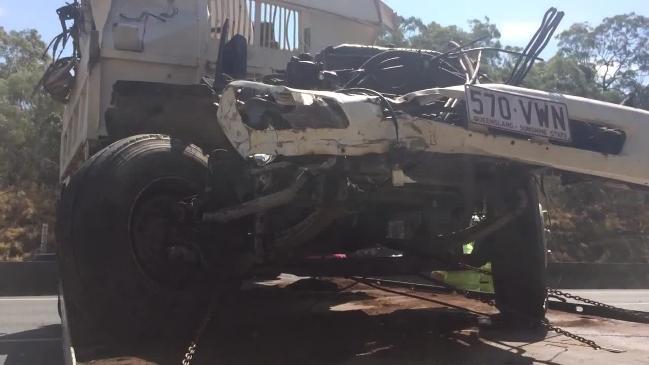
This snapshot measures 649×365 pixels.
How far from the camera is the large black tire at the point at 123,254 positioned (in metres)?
3.72

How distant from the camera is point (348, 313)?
214 inches

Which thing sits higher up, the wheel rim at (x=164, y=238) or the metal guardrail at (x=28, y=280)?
the wheel rim at (x=164, y=238)

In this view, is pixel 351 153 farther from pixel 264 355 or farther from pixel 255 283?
pixel 255 283

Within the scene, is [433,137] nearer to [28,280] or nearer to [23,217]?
[28,280]

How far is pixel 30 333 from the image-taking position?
7324 millimetres

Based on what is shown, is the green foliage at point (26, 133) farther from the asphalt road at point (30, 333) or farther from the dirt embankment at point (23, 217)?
the asphalt road at point (30, 333)

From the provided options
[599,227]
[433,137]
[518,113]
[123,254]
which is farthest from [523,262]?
[599,227]

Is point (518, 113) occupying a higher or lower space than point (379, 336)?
higher

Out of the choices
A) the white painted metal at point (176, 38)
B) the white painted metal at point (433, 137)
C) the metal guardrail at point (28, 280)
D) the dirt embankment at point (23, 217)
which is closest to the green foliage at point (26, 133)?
the dirt embankment at point (23, 217)

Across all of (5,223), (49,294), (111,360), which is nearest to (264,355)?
(111,360)

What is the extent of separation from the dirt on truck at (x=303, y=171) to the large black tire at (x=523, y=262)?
0.01m

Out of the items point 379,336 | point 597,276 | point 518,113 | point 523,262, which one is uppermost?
point 518,113

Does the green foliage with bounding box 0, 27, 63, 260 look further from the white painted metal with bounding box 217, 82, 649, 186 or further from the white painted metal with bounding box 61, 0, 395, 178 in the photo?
the white painted metal with bounding box 217, 82, 649, 186

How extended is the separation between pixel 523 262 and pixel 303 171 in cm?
219
